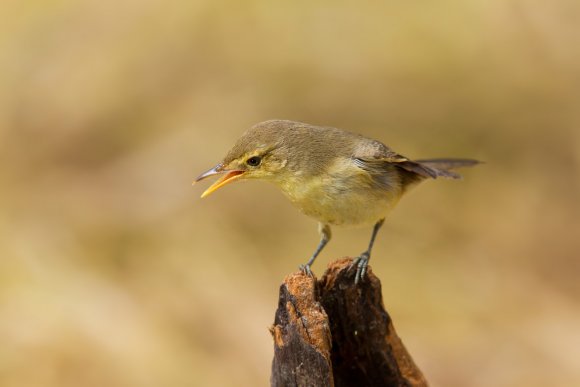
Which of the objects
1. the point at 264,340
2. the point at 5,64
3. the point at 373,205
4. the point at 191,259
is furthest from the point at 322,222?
the point at 5,64

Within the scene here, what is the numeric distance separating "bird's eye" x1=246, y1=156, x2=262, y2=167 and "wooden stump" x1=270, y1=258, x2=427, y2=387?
89cm

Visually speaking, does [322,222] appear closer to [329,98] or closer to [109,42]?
[329,98]

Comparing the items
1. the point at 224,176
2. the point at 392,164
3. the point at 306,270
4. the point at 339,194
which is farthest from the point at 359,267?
the point at 224,176

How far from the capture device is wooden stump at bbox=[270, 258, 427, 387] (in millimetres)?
4523

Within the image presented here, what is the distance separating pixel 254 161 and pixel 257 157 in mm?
37

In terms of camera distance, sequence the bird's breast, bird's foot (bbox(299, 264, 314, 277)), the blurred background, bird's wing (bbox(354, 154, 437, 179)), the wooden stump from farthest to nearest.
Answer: the blurred background < bird's wing (bbox(354, 154, 437, 179)) < the bird's breast < bird's foot (bbox(299, 264, 314, 277)) < the wooden stump

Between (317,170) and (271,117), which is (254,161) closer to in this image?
(317,170)

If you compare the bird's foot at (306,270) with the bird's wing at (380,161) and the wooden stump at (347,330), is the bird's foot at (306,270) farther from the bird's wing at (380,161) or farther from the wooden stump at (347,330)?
the bird's wing at (380,161)

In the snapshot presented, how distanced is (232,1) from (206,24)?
496 mm

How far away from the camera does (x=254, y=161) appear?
529 centimetres

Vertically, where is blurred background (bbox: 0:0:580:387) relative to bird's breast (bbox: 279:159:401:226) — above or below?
above

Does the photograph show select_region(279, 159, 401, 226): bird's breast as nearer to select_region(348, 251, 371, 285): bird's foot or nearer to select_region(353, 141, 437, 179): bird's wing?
select_region(353, 141, 437, 179): bird's wing

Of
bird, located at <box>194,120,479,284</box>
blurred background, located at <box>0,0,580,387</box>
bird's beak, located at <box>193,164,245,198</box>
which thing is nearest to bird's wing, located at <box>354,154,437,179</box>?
bird, located at <box>194,120,479,284</box>

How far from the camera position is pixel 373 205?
5336 mm
